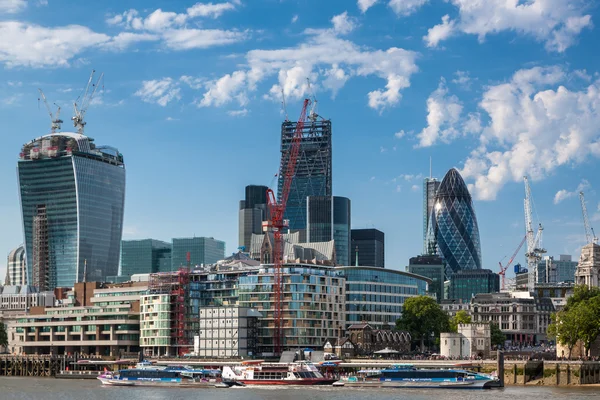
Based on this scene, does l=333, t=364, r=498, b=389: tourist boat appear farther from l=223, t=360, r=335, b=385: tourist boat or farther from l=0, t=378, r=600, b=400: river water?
l=223, t=360, r=335, b=385: tourist boat

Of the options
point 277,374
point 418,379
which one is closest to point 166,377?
point 277,374

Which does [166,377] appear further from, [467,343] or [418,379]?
[467,343]

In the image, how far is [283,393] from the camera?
13475 cm

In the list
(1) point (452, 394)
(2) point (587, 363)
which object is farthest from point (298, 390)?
(2) point (587, 363)

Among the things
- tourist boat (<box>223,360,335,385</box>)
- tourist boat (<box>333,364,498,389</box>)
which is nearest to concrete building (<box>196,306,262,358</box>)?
tourist boat (<box>223,360,335,385</box>)

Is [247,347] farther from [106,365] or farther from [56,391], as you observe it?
[56,391]

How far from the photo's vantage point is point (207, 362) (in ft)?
574

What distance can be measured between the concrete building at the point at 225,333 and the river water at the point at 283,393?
37.1 meters

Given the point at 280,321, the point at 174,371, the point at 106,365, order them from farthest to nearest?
the point at 280,321 → the point at 106,365 → the point at 174,371

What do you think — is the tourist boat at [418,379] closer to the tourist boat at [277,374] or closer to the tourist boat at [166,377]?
the tourist boat at [277,374]

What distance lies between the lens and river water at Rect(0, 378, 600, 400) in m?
126

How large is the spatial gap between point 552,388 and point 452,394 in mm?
16619

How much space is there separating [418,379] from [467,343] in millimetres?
34247

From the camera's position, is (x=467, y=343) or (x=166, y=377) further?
(x=467, y=343)
